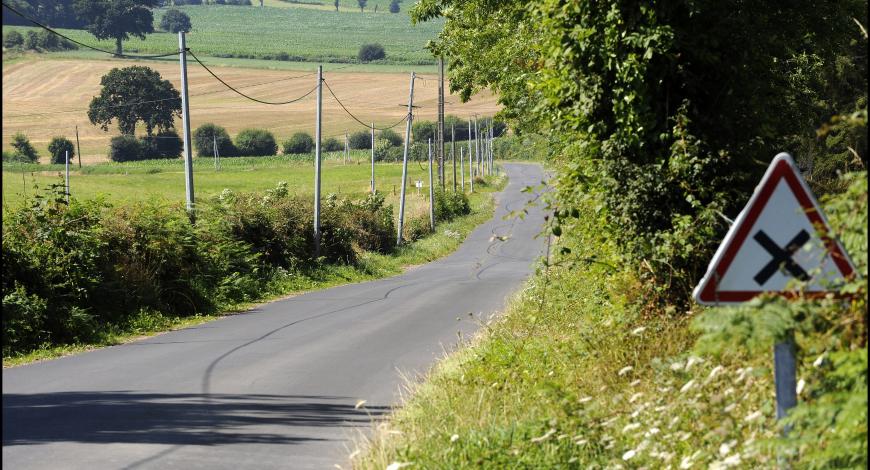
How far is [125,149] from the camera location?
104000mm

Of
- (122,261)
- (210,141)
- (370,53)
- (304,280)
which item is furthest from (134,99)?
(122,261)

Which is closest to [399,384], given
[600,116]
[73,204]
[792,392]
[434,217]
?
[600,116]

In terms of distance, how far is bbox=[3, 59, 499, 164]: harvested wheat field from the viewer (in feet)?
356

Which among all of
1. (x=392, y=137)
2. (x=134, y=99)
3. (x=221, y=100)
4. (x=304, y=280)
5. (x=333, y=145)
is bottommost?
(x=333, y=145)

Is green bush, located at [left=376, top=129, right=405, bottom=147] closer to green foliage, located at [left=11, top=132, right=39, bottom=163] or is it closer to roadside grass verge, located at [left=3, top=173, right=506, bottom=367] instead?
green foliage, located at [left=11, top=132, right=39, bottom=163]

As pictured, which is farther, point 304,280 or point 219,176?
point 219,176

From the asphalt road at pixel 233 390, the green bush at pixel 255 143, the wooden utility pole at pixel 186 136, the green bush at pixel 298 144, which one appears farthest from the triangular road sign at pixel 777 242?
the green bush at pixel 298 144

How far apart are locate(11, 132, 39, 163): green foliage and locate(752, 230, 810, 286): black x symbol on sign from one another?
323 feet

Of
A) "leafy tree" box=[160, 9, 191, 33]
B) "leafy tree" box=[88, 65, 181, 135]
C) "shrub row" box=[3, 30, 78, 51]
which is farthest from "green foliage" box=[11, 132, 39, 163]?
"leafy tree" box=[160, 9, 191, 33]

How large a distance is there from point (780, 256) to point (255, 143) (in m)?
117

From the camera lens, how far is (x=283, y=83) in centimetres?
14125

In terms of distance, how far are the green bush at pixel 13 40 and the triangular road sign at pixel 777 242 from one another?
13464cm

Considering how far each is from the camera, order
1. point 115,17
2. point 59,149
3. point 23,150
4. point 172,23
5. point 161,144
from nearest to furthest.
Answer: point 23,150, point 59,149, point 161,144, point 115,17, point 172,23

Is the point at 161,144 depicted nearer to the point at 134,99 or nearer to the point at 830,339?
the point at 134,99
